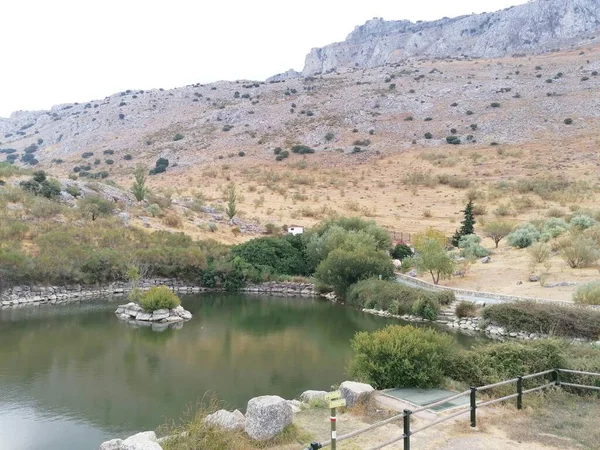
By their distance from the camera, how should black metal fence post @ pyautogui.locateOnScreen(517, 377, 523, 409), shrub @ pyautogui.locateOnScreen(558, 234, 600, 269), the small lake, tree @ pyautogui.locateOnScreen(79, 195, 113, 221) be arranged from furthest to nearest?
tree @ pyautogui.locateOnScreen(79, 195, 113, 221) → shrub @ pyautogui.locateOnScreen(558, 234, 600, 269) → the small lake → black metal fence post @ pyautogui.locateOnScreen(517, 377, 523, 409)

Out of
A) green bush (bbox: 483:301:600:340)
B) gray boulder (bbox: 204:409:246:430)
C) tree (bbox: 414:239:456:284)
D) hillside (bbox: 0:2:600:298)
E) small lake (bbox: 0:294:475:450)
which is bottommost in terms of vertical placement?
small lake (bbox: 0:294:475:450)

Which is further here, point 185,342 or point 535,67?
point 535,67

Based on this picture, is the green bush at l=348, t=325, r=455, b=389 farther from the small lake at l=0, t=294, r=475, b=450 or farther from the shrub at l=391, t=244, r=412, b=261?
the shrub at l=391, t=244, r=412, b=261

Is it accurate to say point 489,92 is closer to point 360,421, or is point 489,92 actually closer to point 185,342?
point 185,342

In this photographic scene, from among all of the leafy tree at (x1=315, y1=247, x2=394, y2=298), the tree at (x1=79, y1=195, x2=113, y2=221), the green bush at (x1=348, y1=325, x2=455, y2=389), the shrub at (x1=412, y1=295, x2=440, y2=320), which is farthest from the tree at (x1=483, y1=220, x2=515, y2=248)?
the tree at (x1=79, y1=195, x2=113, y2=221)

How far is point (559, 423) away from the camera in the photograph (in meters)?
10.3

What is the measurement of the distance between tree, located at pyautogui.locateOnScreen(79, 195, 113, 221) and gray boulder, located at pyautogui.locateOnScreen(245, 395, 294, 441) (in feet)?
128

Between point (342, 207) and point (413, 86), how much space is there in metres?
42.6

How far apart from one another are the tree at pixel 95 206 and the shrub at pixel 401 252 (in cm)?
2551

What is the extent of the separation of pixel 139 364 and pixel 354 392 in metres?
12.2

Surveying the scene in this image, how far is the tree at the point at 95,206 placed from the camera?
45.8 m

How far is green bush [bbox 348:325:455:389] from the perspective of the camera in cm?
1272

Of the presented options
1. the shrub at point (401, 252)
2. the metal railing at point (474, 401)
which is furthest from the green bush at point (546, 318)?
the shrub at point (401, 252)

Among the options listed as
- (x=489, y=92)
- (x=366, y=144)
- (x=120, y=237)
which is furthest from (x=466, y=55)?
(x=120, y=237)
